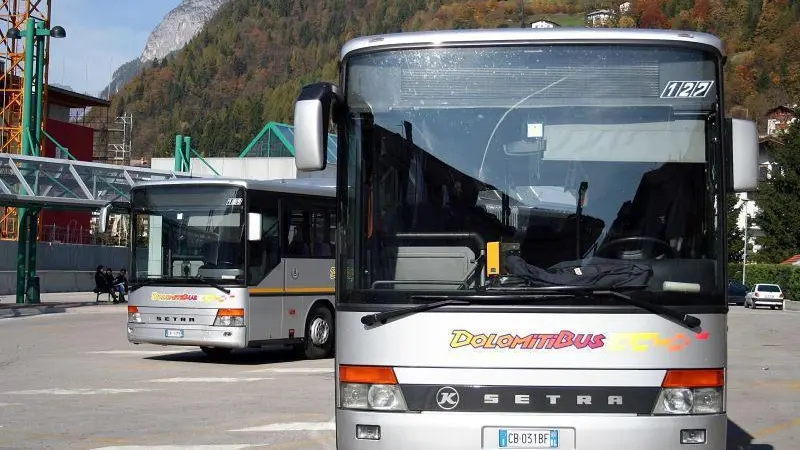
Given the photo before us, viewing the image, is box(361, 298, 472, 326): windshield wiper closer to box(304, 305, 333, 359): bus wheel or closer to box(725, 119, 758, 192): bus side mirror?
box(725, 119, 758, 192): bus side mirror

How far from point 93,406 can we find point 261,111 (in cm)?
13609

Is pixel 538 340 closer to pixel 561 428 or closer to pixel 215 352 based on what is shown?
pixel 561 428

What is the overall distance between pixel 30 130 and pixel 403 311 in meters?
35.8

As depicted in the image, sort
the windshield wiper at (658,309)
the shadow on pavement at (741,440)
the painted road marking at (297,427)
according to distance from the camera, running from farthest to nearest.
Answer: the painted road marking at (297,427) → the shadow on pavement at (741,440) → the windshield wiper at (658,309)

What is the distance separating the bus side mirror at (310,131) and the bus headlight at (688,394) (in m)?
2.39

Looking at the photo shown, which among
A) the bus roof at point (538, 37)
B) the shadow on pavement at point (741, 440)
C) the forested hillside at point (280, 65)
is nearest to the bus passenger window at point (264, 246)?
the shadow on pavement at point (741, 440)

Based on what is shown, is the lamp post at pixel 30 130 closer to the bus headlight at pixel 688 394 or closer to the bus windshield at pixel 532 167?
the bus windshield at pixel 532 167

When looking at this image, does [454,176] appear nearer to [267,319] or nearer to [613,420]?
[613,420]

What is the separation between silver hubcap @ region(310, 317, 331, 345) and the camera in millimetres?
19375

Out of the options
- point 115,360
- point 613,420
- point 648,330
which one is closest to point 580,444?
point 613,420

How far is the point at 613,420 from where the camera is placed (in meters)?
6.11

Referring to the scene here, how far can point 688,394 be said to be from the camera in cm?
620

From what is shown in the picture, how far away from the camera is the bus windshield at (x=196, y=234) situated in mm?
17797

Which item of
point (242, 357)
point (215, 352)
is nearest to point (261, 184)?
point (242, 357)
